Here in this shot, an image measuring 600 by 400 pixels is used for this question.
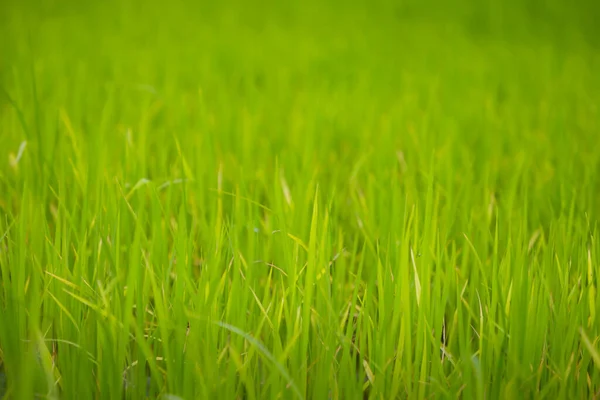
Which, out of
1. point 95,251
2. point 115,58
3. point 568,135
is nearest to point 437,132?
point 568,135

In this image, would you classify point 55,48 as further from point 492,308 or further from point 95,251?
point 492,308

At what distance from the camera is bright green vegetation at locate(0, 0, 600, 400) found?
0.94 metres

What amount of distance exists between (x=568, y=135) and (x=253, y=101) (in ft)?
3.81

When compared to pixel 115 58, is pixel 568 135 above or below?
below

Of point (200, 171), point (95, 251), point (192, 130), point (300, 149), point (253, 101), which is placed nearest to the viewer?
point (95, 251)

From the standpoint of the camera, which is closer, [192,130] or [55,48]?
[192,130]

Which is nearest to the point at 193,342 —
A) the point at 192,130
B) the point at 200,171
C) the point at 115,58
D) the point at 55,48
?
the point at 200,171

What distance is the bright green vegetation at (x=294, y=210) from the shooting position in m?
0.94

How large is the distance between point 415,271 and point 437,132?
1.24 meters

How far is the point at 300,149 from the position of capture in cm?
189

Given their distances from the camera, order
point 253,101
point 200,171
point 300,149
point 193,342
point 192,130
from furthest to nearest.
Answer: point 253,101 → point 192,130 → point 300,149 → point 200,171 → point 193,342

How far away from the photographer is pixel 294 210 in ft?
4.25

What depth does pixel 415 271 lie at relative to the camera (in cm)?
100

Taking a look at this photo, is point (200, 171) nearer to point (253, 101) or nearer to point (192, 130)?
point (192, 130)
